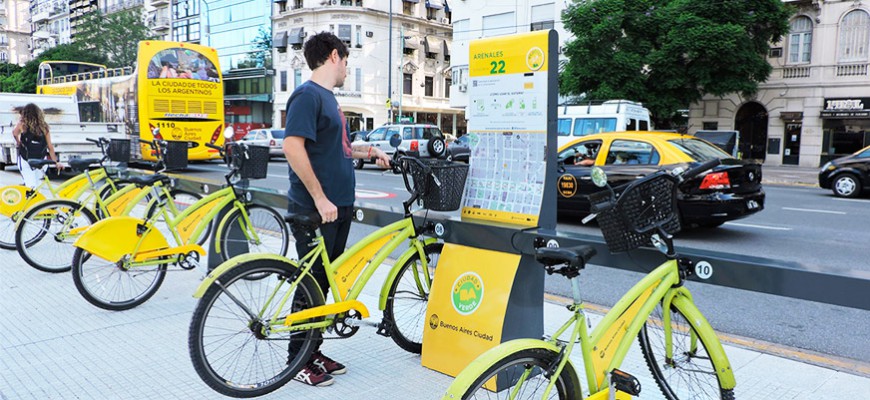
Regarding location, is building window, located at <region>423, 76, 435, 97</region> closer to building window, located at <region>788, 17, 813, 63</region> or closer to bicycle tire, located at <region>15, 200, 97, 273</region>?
building window, located at <region>788, 17, 813, 63</region>

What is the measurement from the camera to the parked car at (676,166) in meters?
8.27

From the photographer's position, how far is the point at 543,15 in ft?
109

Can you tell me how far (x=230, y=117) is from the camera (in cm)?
5388

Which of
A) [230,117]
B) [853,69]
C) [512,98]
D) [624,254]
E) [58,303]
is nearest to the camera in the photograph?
[624,254]

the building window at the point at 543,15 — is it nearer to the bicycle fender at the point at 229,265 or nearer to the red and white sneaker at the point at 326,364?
the red and white sneaker at the point at 326,364

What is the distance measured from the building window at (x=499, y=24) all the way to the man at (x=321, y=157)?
31.6 meters

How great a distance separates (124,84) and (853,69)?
25799mm

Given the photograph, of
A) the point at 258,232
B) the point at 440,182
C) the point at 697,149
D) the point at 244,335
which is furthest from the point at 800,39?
the point at 244,335

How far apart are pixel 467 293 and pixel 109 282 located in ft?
10.2

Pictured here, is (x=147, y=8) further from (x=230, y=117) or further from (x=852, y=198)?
(x=852, y=198)

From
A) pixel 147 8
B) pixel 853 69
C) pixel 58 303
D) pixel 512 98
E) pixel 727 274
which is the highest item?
pixel 147 8

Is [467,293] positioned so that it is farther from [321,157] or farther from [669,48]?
[669,48]

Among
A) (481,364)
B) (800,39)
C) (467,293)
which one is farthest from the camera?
(800,39)

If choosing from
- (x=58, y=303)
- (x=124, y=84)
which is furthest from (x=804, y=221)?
(x=124, y=84)
